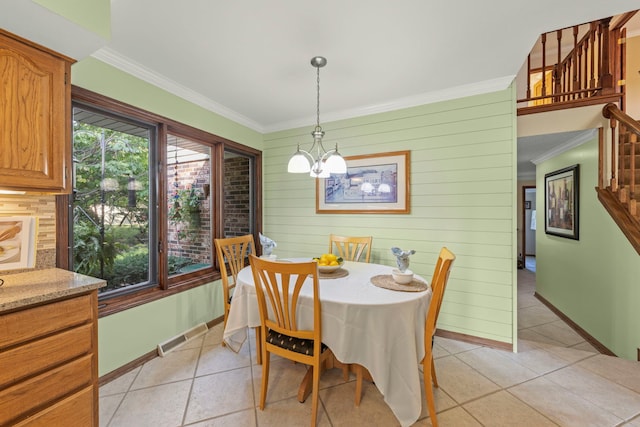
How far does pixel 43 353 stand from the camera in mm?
1223

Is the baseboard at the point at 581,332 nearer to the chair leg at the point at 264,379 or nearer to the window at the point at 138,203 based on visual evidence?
the chair leg at the point at 264,379

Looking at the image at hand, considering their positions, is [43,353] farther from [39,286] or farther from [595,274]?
[595,274]

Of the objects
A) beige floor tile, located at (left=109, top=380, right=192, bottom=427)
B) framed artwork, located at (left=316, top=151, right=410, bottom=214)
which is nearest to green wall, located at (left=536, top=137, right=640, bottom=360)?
framed artwork, located at (left=316, top=151, right=410, bottom=214)

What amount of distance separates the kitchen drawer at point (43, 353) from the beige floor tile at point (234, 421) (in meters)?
0.82

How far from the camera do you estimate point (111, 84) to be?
83.0 inches

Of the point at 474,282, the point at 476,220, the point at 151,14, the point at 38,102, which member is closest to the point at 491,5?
the point at 476,220

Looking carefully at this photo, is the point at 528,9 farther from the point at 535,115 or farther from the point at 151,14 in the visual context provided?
the point at 151,14

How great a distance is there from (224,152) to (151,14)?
5.61ft

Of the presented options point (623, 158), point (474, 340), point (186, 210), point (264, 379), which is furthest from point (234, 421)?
point (623, 158)

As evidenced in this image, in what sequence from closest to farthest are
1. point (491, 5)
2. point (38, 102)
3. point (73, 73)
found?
point (38, 102)
point (491, 5)
point (73, 73)


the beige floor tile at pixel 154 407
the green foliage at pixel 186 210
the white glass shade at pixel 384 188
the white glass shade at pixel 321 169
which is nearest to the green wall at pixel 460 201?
the white glass shade at pixel 384 188

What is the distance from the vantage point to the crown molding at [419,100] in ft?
8.38

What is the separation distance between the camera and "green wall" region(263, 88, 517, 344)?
2.55m

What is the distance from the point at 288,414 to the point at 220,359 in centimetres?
93
